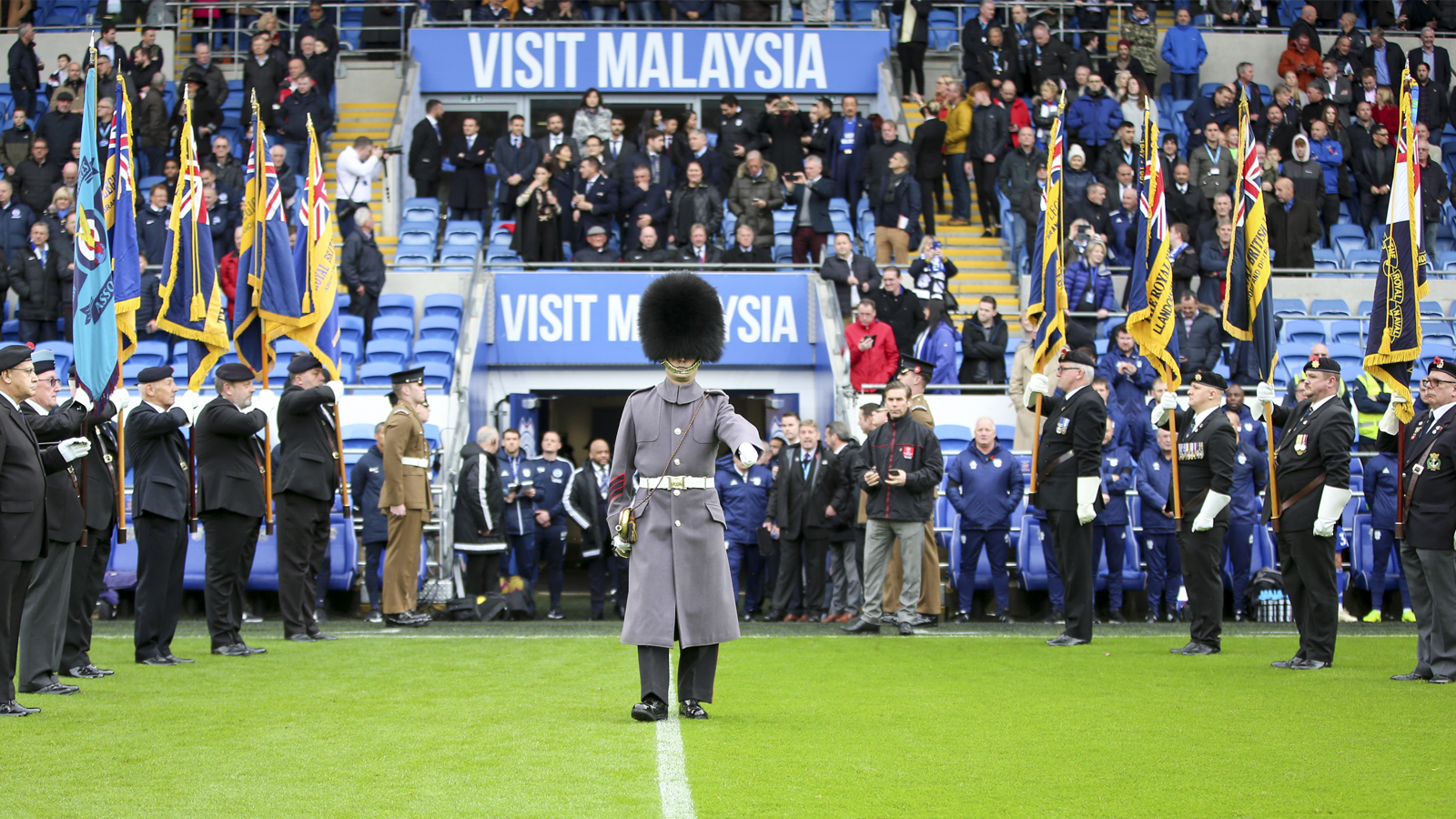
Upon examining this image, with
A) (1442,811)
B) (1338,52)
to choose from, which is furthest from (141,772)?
(1338,52)

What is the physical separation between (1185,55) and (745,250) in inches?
343

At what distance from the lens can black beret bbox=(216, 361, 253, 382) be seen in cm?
1055

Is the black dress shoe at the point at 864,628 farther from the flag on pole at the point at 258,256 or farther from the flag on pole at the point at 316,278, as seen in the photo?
the flag on pole at the point at 258,256

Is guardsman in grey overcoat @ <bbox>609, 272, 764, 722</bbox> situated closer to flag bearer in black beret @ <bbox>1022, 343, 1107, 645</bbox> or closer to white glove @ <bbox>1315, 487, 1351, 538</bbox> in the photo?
white glove @ <bbox>1315, 487, 1351, 538</bbox>

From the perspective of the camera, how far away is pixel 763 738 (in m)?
6.93

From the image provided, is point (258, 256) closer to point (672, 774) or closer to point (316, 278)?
point (316, 278)

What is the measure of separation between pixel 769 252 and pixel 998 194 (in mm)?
3886

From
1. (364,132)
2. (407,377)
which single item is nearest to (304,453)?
(407,377)

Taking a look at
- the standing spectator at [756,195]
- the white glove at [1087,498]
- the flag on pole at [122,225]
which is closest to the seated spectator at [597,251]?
the standing spectator at [756,195]

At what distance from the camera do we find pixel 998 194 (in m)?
21.4

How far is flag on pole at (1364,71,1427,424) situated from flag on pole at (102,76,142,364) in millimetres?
8990

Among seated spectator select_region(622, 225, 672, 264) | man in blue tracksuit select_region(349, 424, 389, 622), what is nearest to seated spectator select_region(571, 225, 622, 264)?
seated spectator select_region(622, 225, 672, 264)

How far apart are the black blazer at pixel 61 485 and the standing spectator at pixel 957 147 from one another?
14.7 m

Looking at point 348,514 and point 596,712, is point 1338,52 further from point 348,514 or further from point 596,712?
point 596,712
